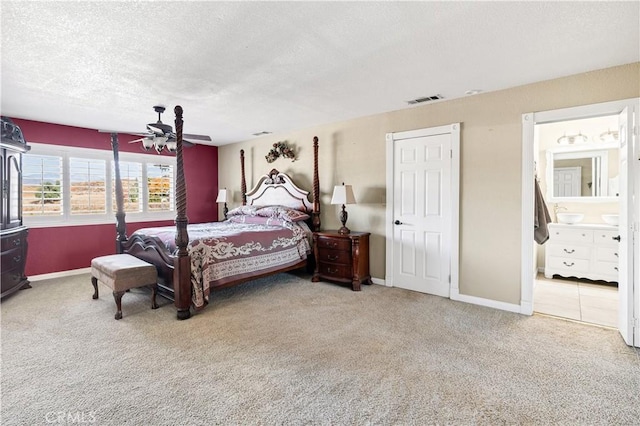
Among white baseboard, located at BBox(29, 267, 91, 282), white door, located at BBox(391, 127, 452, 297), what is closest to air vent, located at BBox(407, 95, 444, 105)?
white door, located at BBox(391, 127, 452, 297)

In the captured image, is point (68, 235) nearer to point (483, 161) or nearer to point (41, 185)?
point (41, 185)

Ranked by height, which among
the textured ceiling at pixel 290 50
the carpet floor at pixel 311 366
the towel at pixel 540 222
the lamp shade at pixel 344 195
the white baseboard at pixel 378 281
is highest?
the textured ceiling at pixel 290 50

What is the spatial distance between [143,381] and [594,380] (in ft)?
10.0

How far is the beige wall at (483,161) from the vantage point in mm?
3108

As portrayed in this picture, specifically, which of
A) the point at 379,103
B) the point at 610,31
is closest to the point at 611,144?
the point at 610,31

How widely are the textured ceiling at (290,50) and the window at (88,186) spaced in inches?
46.1

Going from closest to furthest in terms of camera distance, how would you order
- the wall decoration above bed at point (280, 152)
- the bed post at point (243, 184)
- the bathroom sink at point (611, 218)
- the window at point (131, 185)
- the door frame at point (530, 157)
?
the door frame at point (530, 157)
the bathroom sink at point (611, 218)
the wall decoration above bed at point (280, 152)
the window at point (131, 185)
the bed post at point (243, 184)

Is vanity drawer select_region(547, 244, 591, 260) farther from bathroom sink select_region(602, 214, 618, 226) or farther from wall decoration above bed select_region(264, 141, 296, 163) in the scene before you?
wall decoration above bed select_region(264, 141, 296, 163)

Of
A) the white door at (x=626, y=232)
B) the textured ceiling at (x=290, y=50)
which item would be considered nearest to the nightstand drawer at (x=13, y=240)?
the textured ceiling at (x=290, y=50)

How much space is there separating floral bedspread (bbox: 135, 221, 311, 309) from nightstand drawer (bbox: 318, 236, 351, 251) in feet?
1.09

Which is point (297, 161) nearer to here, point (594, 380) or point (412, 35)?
point (412, 35)

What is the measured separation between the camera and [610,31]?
88.2 inches

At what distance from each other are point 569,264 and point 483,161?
243cm

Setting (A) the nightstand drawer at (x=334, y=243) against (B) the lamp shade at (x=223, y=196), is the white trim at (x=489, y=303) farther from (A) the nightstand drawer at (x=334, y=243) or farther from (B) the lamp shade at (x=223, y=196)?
(B) the lamp shade at (x=223, y=196)
